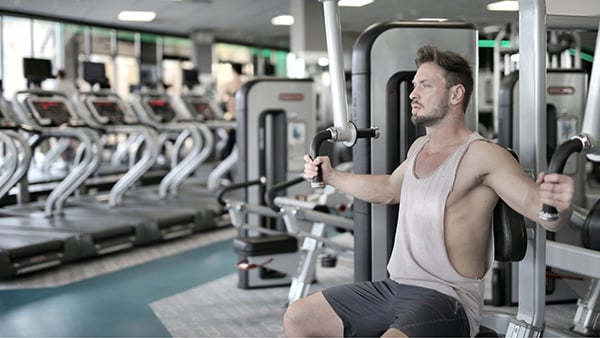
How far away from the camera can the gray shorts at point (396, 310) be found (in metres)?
1.99

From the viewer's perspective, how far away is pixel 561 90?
4.11m

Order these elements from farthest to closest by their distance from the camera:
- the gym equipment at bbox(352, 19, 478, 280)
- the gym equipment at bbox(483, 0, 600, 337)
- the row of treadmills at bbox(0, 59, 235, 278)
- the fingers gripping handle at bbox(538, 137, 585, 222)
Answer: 1. the row of treadmills at bbox(0, 59, 235, 278)
2. the gym equipment at bbox(352, 19, 478, 280)
3. the gym equipment at bbox(483, 0, 600, 337)
4. the fingers gripping handle at bbox(538, 137, 585, 222)

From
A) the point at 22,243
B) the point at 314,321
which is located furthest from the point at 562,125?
the point at 22,243

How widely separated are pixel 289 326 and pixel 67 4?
7523 mm

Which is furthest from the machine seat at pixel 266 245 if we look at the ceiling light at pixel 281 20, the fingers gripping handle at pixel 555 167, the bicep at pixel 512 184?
the ceiling light at pixel 281 20

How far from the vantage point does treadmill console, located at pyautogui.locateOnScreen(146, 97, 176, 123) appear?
27.7 feet

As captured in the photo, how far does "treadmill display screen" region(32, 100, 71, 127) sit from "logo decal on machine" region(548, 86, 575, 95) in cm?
473

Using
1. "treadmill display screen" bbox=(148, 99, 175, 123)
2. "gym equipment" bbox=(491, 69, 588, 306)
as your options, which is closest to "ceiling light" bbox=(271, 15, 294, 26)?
"treadmill display screen" bbox=(148, 99, 175, 123)

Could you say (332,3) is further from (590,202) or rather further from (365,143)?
(590,202)

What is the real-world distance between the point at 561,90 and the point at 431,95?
2.28m

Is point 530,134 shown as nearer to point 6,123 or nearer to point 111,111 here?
point 6,123

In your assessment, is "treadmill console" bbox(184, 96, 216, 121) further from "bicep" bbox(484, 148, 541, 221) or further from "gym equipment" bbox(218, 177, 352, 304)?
"bicep" bbox(484, 148, 541, 221)

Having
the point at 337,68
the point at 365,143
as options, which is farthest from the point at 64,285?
the point at 337,68

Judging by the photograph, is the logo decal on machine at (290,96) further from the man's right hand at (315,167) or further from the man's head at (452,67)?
the man's head at (452,67)
